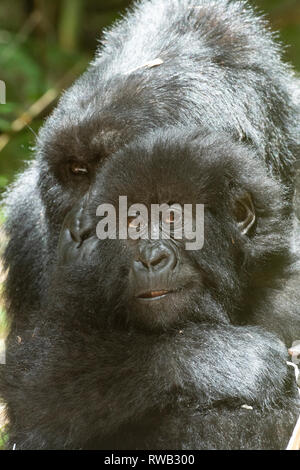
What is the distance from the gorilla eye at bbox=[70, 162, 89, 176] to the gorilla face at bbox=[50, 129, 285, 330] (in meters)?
0.35

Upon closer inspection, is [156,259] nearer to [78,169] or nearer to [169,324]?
[169,324]

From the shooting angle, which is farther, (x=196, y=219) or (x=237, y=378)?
(x=196, y=219)

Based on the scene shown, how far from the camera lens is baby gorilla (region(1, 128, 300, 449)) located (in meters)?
3.44

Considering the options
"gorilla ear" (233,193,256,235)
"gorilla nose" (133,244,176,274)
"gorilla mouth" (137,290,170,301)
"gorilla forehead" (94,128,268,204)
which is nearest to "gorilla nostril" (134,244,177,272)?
"gorilla nose" (133,244,176,274)

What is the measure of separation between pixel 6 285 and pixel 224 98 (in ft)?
7.04

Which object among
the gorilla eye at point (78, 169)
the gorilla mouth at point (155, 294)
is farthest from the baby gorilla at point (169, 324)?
the gorilla eye at point (78, 169)

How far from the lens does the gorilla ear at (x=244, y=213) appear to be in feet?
13.0

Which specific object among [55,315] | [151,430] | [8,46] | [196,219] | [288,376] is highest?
[8,46]

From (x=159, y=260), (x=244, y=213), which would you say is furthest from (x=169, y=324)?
(x=244, y=213)

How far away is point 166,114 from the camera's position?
13.5ft

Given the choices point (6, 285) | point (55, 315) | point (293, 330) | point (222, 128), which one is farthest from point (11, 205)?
point (293, 330)

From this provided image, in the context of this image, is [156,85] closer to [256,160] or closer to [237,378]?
[256,160]

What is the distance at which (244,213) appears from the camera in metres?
3.98

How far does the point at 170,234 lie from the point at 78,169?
84 cm
